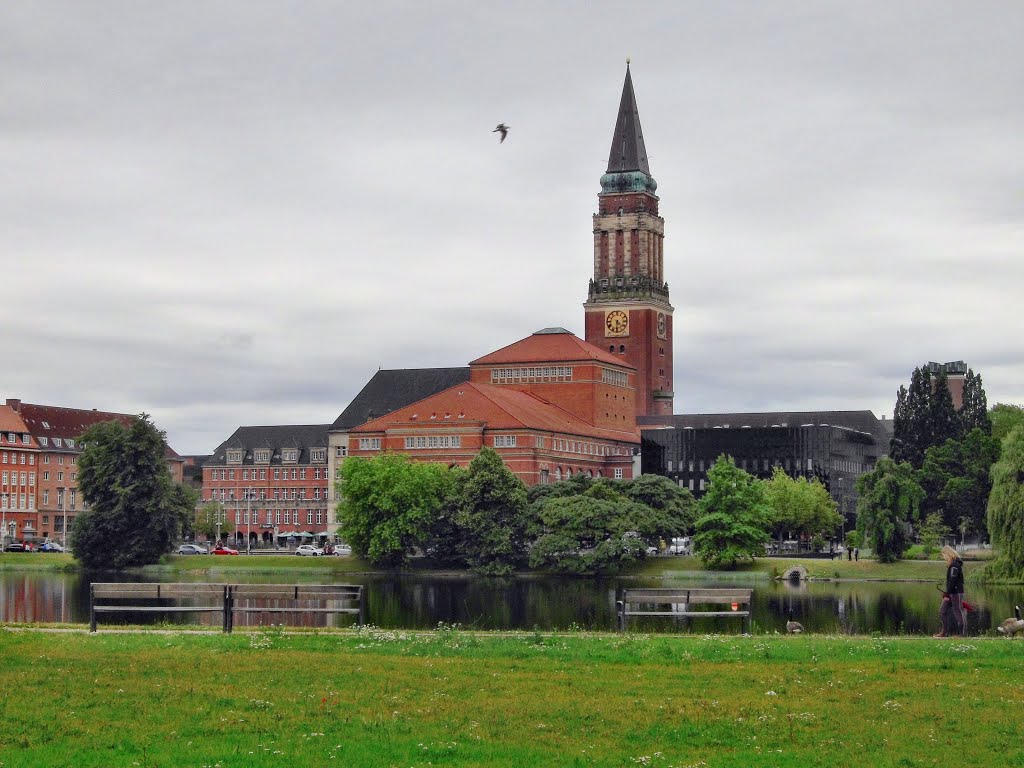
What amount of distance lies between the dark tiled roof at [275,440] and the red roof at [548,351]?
89.6ft

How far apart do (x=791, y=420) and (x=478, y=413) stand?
5544cm

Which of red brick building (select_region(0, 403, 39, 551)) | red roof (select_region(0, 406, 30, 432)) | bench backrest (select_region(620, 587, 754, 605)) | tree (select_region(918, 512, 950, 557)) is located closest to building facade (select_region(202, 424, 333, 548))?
red brick building (select_region(0, 403, 39, 551))

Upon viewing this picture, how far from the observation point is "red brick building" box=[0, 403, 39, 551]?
14988cm

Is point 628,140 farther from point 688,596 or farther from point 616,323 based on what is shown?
point 688,596

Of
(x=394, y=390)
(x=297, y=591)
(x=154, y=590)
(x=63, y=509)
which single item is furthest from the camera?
(x=394, y=390)

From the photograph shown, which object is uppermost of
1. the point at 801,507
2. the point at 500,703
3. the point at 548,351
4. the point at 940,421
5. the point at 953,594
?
the point at 548,351

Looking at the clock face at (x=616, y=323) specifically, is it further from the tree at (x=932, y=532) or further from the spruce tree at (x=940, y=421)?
the tree at (x=932, y=532)

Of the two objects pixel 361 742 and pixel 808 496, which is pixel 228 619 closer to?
pixel 361 742

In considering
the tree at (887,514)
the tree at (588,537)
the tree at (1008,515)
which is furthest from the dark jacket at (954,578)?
the tree at (588,537)

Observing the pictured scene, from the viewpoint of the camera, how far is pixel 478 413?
130 metres

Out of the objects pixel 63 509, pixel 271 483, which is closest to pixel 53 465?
pixel 63 509

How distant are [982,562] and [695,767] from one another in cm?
7922

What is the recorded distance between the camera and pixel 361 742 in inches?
727

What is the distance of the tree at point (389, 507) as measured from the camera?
106m
